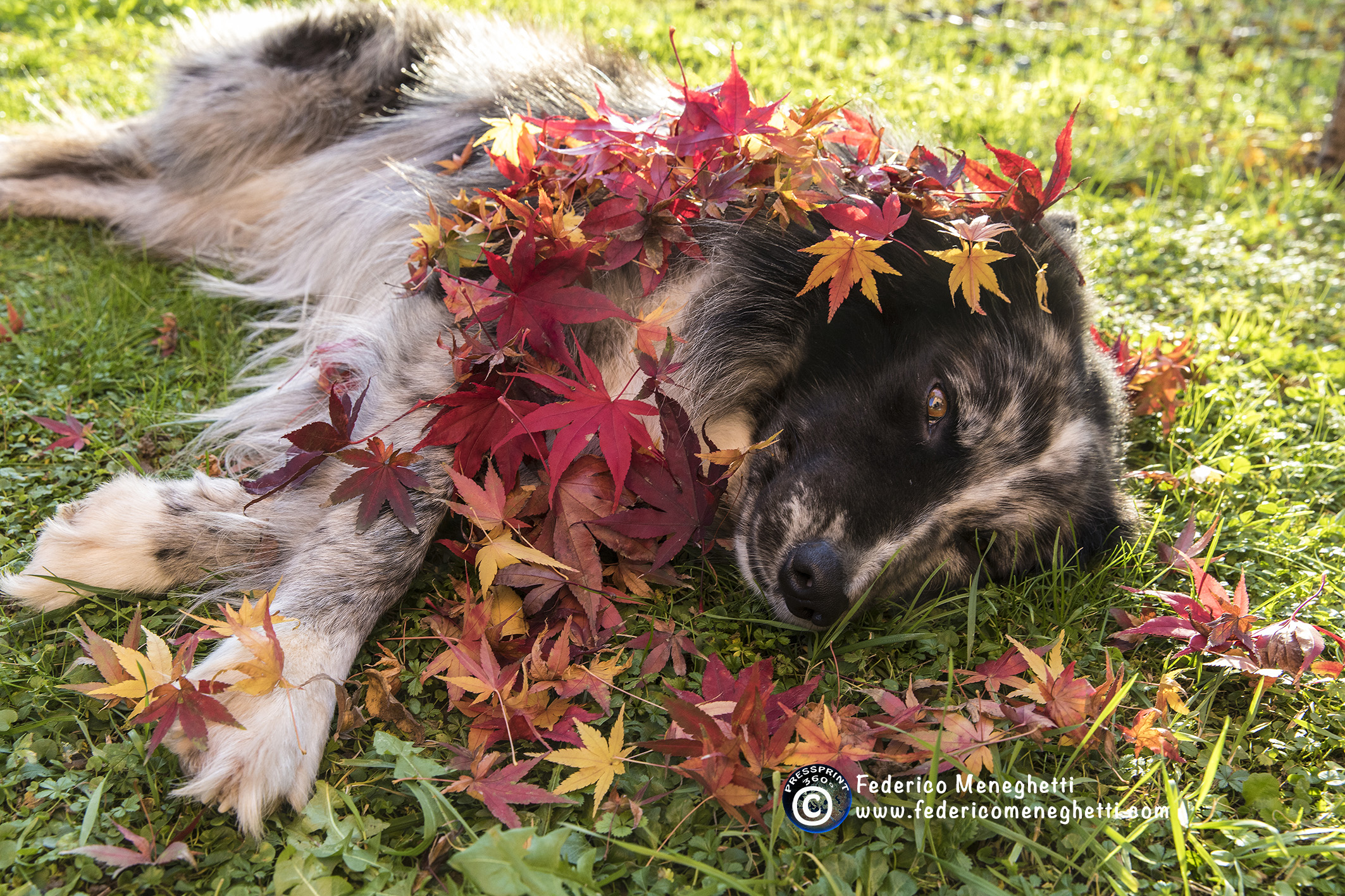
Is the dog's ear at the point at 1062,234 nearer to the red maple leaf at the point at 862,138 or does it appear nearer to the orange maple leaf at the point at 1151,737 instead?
the red maple leaf at the point at 862,138

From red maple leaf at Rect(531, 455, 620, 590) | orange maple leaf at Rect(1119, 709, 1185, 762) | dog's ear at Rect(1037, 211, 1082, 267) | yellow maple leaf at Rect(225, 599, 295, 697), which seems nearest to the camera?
yellow maple leaf at Rect(225, 599, 295, 697)

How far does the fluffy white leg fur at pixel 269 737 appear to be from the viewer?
5.50 feet

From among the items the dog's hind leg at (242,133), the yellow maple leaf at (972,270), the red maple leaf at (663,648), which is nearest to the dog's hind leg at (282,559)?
the red maple leaf at (663,648)

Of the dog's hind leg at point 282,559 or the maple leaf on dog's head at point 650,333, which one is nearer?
the dog's hind leg at point 282,559

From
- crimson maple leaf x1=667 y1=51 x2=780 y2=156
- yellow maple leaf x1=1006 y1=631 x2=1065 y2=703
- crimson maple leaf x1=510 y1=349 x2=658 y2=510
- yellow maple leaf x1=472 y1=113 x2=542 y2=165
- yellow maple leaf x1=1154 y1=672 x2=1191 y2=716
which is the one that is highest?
crimson maple leaf x1=667 y1=51 x2=780 y2=156

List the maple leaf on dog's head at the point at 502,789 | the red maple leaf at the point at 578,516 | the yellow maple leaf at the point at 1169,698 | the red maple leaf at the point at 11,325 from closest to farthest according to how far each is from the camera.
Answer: the maple leaf on dog's head at the point at 502,789, the yellow maple leaf at the point at 1169,698, the red maple leaf at the point at 578,516, the red maple leaf at the point at 11,325

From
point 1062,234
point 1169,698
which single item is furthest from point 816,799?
point 1062,234

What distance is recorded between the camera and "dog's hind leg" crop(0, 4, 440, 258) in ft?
12.6

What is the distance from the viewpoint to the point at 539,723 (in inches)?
72.0

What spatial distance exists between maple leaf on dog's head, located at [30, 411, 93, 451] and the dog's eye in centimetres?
241

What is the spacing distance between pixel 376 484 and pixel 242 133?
2.68 m

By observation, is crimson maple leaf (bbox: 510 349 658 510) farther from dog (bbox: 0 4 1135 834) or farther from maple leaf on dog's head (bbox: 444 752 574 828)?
maple leaf on dog's head (bbox: 444 752 574 828)

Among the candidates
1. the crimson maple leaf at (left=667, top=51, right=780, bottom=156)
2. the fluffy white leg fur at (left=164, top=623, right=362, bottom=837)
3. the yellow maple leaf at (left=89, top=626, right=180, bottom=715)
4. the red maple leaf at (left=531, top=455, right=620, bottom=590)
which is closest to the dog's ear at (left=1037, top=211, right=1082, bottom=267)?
the crimson maple leaf at (left=667, top=51, right=780, bottom=156)

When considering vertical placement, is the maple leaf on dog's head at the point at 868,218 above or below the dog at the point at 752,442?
above
